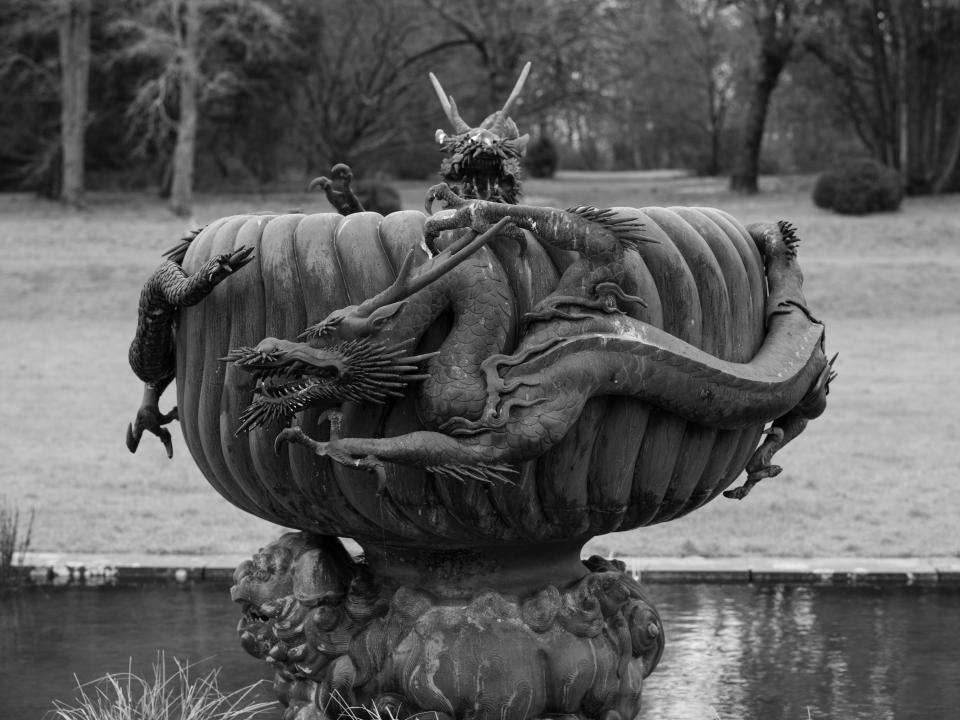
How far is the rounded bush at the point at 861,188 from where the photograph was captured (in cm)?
2688

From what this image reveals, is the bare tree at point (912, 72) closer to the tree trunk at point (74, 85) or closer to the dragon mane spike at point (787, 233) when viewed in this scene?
the tree trunk at point (74, 85)

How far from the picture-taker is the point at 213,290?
352cm

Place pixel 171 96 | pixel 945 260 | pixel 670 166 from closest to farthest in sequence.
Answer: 1. pixel 945 260
2. pixel 171 96
3. pixel 670 166

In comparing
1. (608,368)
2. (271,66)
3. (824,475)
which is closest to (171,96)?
(271,66)

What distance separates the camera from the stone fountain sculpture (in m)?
3.24

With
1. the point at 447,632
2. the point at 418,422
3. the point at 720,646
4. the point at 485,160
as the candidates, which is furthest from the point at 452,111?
the point at 720,646

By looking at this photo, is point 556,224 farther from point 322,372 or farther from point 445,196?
point 322,372

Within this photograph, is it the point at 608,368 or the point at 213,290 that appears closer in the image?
the point at 608,368

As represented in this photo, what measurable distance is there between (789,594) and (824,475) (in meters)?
3.22

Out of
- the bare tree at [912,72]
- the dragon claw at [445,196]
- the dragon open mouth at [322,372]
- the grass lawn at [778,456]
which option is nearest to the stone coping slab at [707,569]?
the grass lawn at [778,456]

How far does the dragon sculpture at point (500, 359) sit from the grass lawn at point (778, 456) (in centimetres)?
354

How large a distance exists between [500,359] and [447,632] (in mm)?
838

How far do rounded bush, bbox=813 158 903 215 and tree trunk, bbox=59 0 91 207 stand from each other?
15.6 m

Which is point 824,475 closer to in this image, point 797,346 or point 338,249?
point 797,346
